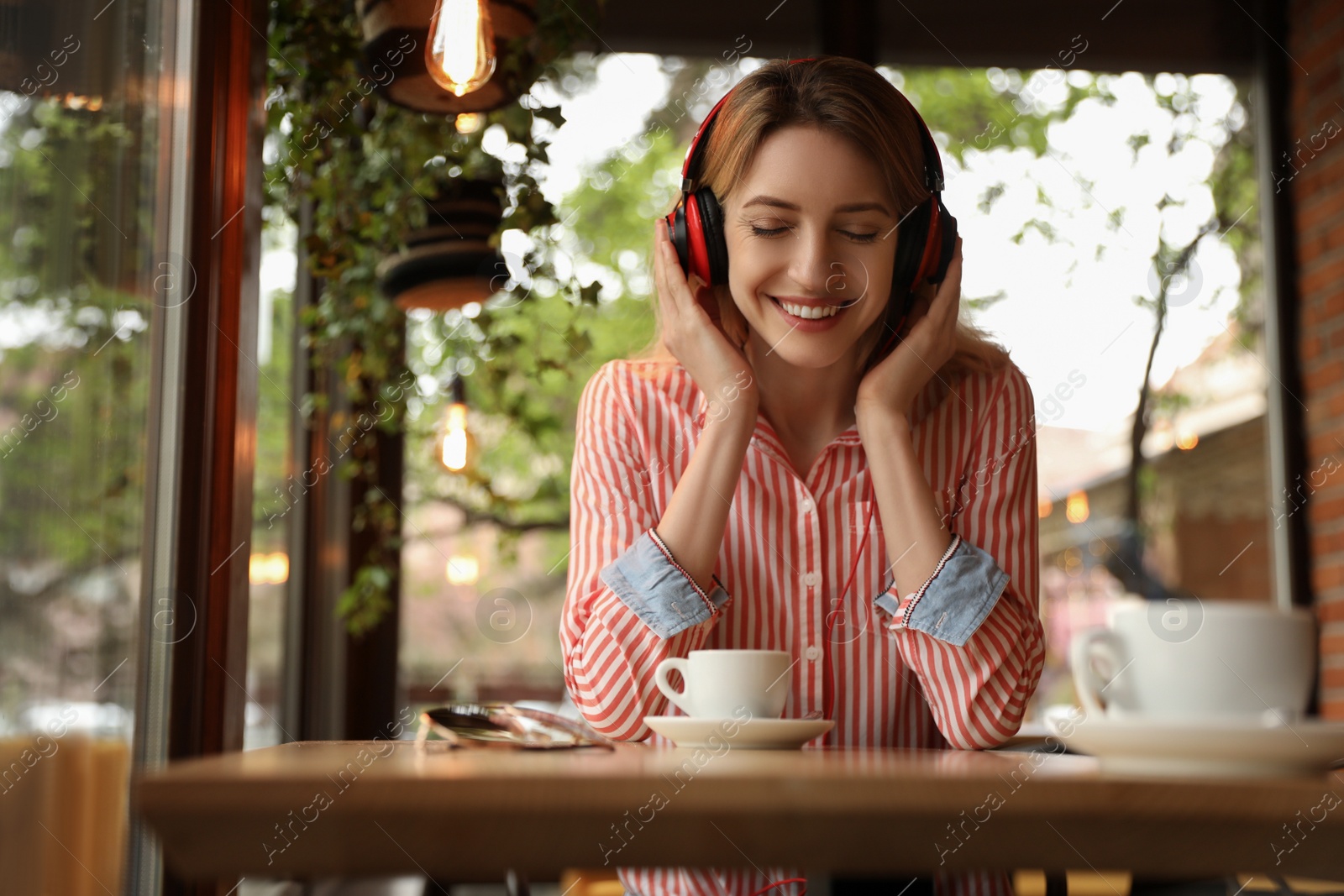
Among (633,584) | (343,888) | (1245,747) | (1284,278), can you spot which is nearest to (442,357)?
(343,888)

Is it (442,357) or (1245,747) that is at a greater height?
(442,357)

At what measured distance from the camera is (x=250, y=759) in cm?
64

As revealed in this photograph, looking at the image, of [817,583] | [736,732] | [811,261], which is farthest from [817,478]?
[736,732]

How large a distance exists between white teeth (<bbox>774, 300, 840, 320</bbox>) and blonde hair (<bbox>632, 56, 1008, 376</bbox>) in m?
0.14

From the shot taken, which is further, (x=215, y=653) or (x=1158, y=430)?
(x=1158, y=430)

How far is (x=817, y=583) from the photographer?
124 cm

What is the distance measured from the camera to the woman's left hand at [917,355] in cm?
119

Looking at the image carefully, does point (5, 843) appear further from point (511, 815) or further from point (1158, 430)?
point (1158, 430)

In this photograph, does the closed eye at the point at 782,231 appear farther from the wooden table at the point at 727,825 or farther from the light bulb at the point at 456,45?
the wooden table at the point at 727,825

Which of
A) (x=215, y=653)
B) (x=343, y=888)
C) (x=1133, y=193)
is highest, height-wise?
(x=1133, y=193)

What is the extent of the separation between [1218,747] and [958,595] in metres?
0.47

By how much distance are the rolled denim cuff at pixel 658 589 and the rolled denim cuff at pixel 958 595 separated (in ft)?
0.64

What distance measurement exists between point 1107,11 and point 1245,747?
3.37 meters

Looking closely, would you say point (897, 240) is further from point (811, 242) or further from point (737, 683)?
point (737, 683)
